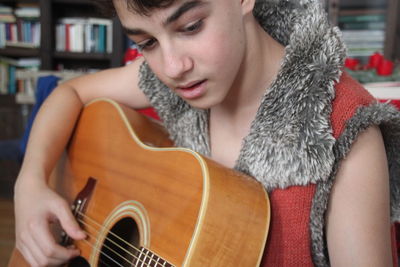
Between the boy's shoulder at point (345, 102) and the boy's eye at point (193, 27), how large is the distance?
10.0 inches

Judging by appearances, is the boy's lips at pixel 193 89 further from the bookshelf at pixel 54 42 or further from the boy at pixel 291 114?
the bookshelf at pixel 54 42

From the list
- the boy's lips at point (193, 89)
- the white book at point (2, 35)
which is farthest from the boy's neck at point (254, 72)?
the white book at point (2, 35)

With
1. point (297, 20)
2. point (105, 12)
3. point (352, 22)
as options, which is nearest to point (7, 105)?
point (352, 22)

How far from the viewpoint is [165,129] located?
42.8 inches

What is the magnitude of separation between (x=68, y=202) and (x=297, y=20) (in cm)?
65

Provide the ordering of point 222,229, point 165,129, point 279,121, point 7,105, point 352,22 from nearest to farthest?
point 222,229 < point 279,121 < point 165,129 < point 352,22 < point 7,105

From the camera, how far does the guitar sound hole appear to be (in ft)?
2.41

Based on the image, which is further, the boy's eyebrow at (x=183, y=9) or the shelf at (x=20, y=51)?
the shelf at (x=20, y=51)

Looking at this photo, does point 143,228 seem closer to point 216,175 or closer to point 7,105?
point 216,175

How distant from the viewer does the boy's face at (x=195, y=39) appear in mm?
649

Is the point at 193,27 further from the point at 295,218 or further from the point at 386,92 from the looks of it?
the point at 386,92

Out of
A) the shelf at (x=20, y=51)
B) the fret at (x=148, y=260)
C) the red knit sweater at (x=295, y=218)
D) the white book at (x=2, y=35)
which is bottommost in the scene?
the shelf at (x=20, y=51)

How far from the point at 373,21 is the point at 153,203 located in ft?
9.83

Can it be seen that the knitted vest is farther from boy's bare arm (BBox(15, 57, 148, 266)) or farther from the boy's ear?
boy's bare arm (BBox(15, 57, 148, 266))
